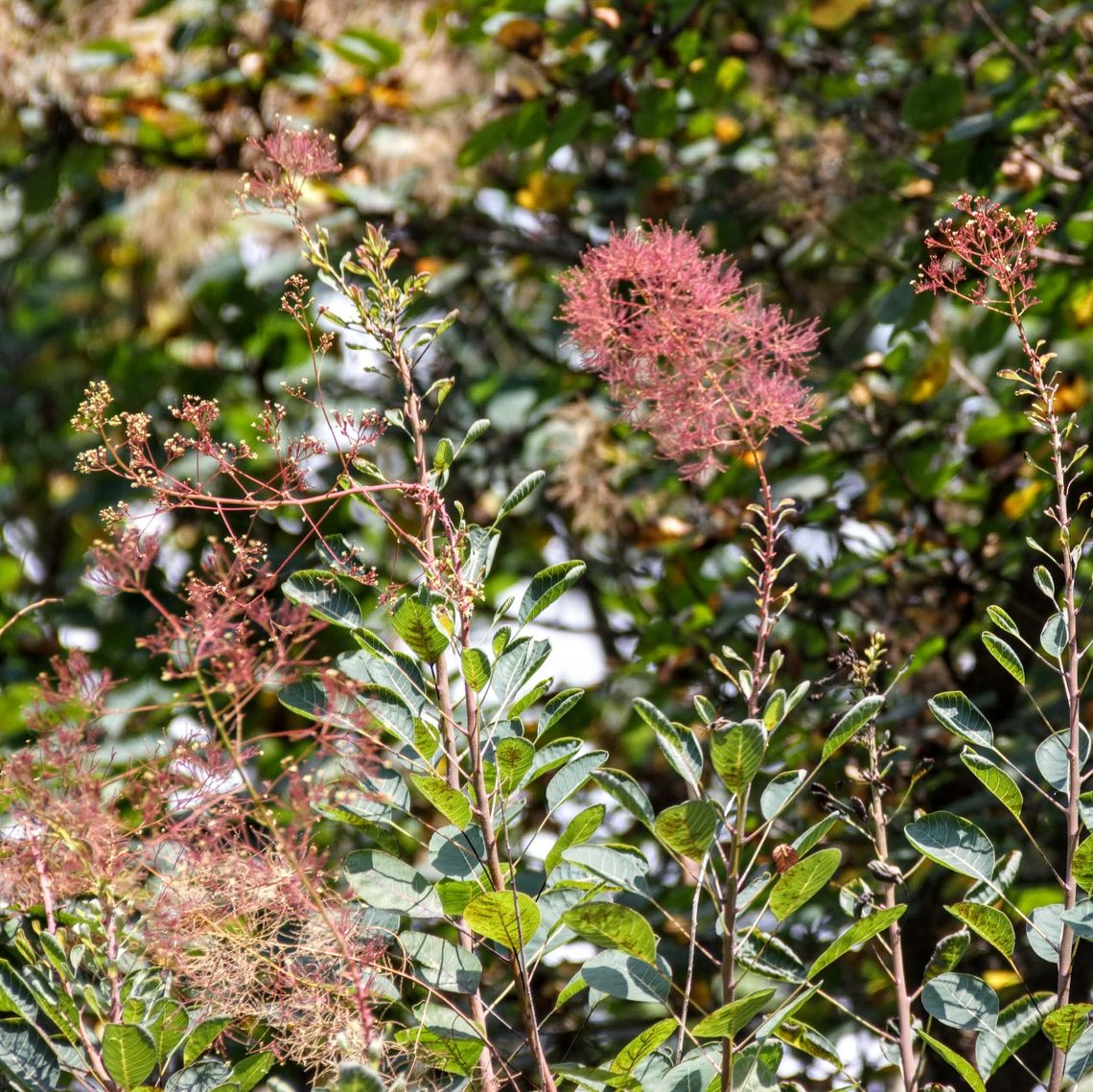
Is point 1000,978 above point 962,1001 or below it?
below

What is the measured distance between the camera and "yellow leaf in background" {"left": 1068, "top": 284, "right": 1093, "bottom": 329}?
2021 millimetres

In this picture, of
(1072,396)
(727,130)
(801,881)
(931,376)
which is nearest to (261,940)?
(801,881)

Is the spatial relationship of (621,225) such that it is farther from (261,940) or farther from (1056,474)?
(261,940)

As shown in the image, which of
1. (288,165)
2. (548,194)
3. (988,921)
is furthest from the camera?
(548,194)

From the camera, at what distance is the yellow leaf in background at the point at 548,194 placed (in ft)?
8.41

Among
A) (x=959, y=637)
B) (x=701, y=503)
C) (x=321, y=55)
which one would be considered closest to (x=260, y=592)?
(x=701, y=503)

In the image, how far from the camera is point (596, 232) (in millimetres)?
2531

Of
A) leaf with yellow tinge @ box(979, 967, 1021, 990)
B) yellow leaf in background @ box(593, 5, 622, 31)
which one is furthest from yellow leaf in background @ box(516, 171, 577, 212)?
leaf with yellow tinge @ box(979, 967, 1021, 990)

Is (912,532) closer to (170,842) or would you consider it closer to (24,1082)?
(170,842)

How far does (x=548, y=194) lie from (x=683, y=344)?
1.61m

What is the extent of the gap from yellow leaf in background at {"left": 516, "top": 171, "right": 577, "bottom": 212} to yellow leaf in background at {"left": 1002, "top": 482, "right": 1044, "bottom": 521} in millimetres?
967

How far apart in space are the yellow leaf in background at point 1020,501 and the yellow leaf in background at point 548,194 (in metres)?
0.97

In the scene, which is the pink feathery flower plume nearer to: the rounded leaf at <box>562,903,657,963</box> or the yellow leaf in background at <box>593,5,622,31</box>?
the rounded leaf at <box>562,903,657,963</box>

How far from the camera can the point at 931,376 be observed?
2.12 metres
